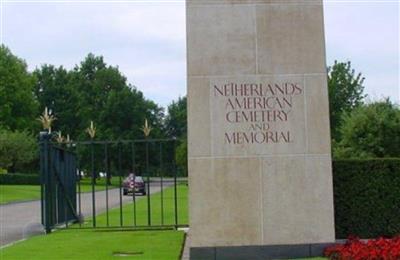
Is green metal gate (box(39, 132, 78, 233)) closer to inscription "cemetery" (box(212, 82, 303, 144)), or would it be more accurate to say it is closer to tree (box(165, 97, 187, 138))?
inscription "cemetery" (box(212, 82, 303, 144))

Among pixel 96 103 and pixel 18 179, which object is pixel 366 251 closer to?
pixel 18 179

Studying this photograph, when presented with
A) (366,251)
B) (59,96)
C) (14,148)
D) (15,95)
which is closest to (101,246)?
(366,251)

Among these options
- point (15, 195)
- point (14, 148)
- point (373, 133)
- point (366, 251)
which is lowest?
point (15, 195)

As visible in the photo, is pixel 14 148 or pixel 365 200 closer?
pixel 365 200

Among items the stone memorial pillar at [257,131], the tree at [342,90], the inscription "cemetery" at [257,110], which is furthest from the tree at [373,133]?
the inscription "cemetery" at [257,110]

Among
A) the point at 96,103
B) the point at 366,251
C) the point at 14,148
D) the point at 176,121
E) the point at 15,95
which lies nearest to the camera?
the point at 366,251

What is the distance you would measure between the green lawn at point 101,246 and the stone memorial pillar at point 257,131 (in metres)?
1.35

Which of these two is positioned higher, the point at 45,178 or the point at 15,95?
the point at 15,95

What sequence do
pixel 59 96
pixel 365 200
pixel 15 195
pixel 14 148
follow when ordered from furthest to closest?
pixel 59 96 < pixel 14 148 < pixel 15 195 < pixel 365 200

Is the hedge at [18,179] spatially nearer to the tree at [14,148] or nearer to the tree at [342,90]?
the tree at [14,148]

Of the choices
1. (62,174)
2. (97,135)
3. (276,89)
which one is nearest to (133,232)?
(62,174)

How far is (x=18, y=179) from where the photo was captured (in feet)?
203

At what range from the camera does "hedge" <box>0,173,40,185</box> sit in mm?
60013

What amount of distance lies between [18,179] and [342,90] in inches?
1204
